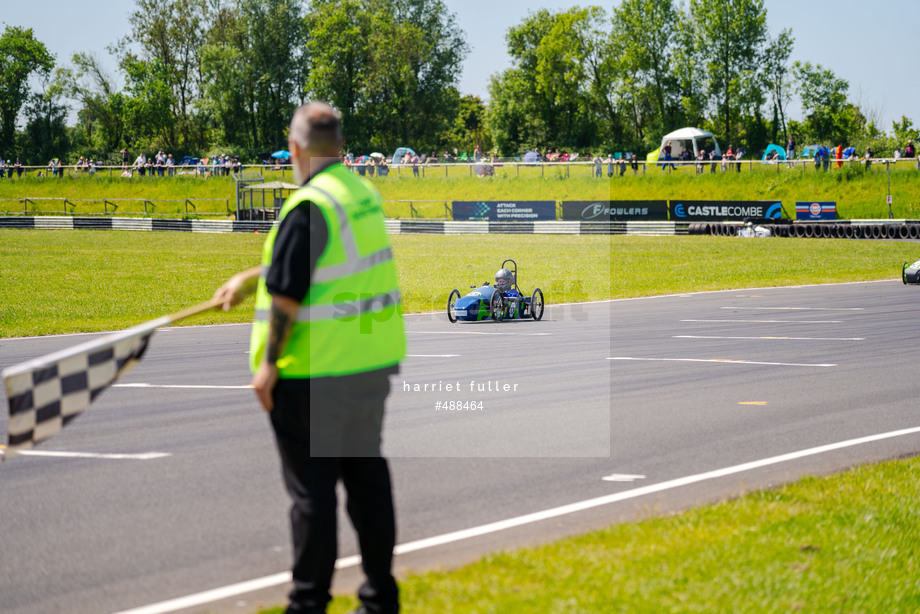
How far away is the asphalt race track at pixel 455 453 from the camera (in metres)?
4.79

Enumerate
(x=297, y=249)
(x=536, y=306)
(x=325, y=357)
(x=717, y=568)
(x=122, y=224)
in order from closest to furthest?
1. (x=297, y=249)
2. (x=325, y=357)
3. (x=717, y=568)
4. (x=536, y=306)
5. (x=122, y=224)

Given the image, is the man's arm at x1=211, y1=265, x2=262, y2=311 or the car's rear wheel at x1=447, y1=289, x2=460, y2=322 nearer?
the man's arm at x1=211, y1=265, x2=262, y2=311

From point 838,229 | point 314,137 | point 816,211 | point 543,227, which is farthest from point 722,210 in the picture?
point 314,137

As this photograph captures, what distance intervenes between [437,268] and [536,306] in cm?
1162

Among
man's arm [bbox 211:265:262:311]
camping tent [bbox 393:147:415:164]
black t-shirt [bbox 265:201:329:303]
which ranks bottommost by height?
man's arm [bbox 211:265:262:311]

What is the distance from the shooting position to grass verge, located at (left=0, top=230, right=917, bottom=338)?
20094 millimetres

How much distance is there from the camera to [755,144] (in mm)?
82188

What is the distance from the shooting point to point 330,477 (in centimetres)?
377

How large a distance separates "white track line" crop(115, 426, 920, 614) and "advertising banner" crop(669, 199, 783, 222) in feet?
122

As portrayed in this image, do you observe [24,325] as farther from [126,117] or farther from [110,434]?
[126,117]

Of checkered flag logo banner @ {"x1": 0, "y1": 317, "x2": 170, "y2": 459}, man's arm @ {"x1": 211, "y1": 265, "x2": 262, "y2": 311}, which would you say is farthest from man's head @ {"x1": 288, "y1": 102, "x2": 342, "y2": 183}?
checkered flag logo banner @ {"x1": 0, "y1": 317, "x2": 170, "y2": 459}

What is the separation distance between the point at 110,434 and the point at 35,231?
159 feet

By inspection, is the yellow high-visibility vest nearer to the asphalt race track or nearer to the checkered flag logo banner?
the checkered flag logo banner

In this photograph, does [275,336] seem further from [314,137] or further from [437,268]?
[437,268]
